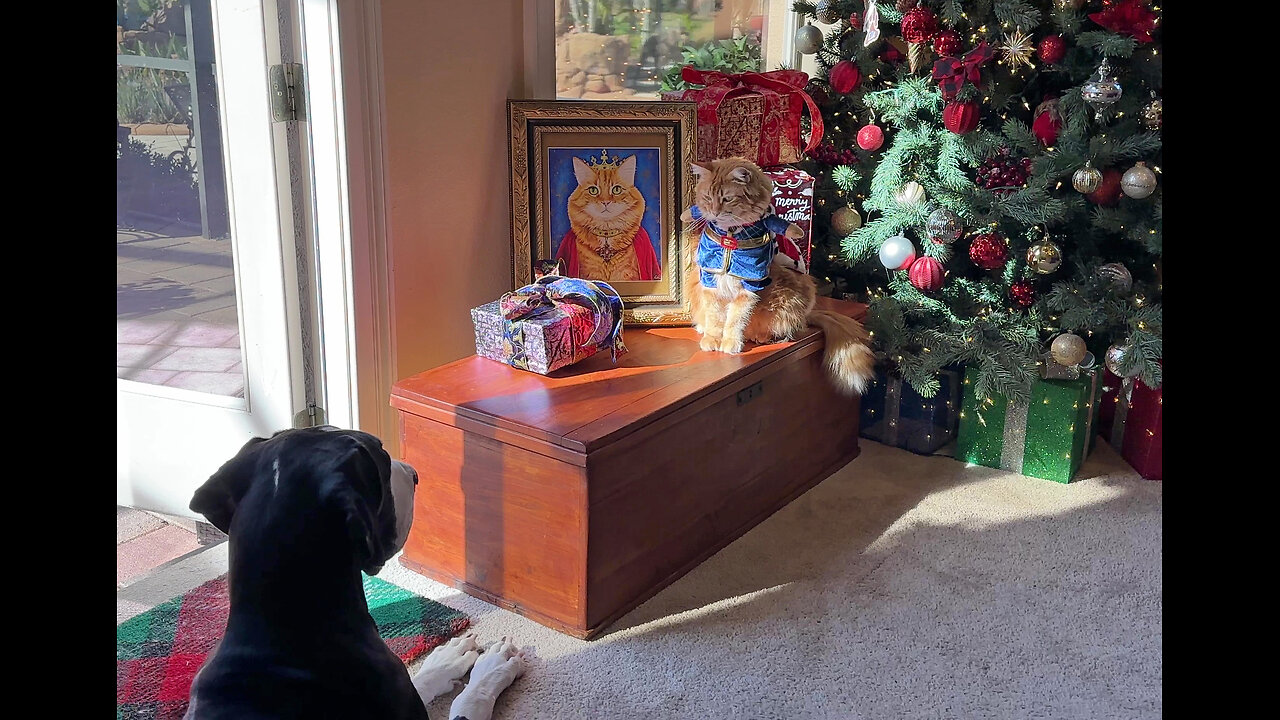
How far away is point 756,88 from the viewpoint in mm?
2641

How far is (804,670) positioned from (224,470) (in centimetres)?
104

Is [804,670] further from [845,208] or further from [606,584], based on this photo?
[845,208]

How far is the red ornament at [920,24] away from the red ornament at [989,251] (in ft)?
1.65

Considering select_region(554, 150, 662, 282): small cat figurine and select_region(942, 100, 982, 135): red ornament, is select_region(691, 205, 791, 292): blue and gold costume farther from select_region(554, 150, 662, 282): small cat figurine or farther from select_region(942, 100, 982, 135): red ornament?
select_region(942, 100, 982, 135): red ornament

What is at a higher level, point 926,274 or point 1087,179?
point 1087,179

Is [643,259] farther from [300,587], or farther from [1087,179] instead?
[300,587]

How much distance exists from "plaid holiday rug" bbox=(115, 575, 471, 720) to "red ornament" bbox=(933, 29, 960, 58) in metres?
1.70

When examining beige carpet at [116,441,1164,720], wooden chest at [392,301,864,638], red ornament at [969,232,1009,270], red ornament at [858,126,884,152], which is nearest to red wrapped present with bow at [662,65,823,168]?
red ornament at [858,126,884,152]

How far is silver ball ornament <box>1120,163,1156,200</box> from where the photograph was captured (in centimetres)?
217

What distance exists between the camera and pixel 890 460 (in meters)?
2.70

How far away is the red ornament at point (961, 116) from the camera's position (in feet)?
7.80

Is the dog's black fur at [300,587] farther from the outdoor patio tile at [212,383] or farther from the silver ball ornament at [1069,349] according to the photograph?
the silver ball ornament at [1069,349]

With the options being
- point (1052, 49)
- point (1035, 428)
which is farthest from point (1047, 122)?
point (1035, 428)

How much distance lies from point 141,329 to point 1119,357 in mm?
2152
